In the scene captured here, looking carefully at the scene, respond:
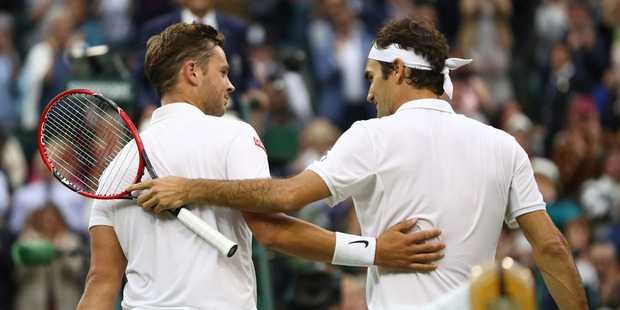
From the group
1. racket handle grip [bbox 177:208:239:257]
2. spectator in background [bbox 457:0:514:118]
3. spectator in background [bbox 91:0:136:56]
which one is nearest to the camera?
racket handle grip [bbox 177:208:239:257]

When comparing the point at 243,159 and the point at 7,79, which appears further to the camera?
the point at 7,79

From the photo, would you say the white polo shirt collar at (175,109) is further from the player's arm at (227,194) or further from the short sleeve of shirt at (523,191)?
the short sleeve of shirt at (523,191)

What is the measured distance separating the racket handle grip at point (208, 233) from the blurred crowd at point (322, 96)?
3217 mm

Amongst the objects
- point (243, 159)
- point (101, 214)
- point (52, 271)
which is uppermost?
point (243, 159)

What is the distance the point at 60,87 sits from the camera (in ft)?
37.7

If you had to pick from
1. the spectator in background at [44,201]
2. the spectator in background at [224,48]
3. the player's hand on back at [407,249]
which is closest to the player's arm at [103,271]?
the player's hand on back at [407,249]

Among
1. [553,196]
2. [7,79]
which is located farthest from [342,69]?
[7,79]

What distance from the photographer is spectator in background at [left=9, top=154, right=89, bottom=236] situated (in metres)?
10.2

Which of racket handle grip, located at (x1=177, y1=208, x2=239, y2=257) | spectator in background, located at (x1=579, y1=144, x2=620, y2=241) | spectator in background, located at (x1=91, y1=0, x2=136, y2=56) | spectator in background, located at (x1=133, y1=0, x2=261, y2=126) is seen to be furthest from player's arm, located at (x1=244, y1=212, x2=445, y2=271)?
spectator in background, located at (x1=91, y1=0, x2=136, y2=56)

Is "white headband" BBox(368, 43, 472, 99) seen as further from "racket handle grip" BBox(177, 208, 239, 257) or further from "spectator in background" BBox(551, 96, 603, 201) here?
"spectator in background" BBox(551, 96, 603, 201)

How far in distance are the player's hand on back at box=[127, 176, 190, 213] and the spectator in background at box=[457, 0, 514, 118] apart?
8559 mm

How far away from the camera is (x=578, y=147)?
10.6 meters

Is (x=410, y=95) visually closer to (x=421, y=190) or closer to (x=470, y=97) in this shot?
(x=421, y=190)

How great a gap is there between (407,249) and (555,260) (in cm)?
66
